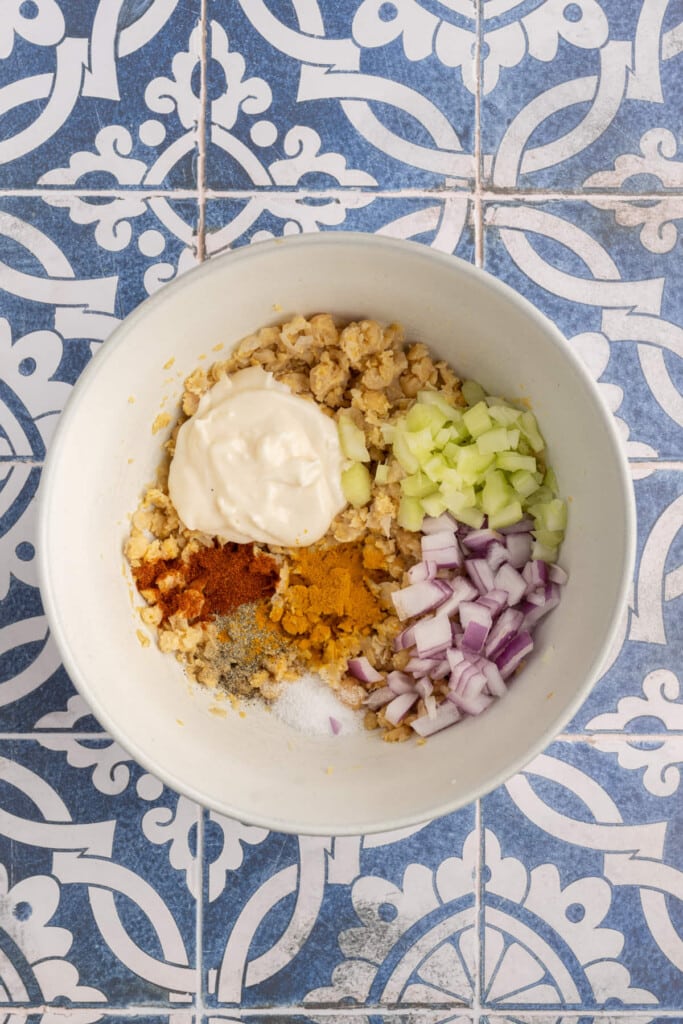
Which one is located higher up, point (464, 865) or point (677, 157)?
point (677, 157)

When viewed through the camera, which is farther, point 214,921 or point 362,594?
point 214,921

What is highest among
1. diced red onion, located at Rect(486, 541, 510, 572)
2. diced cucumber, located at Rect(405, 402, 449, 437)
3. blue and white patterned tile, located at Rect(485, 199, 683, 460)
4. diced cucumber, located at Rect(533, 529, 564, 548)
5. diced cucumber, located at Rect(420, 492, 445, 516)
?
blue and white patterned tile, located at Rect(485, 199, 683, 460)

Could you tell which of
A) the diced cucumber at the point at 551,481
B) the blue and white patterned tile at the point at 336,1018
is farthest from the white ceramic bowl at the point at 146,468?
the blue and white patterned tile at the point at 336,1018

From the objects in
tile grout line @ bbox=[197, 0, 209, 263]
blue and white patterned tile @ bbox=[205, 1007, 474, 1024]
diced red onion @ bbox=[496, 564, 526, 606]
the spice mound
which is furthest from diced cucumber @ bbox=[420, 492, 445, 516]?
blue and white patterned tile @ bbox=[205, 1007, 474, 1024]

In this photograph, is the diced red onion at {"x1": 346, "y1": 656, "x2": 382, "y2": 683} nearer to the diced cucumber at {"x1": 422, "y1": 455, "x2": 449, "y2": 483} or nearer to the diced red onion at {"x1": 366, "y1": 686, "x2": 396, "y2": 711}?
the diced red onion at {"x1": 366, "y1": 686, "x2": 396, "y2": 711}

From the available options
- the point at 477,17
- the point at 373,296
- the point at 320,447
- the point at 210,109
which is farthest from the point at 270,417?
the point at 477,17

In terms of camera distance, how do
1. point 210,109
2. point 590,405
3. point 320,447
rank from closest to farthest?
point 590,405
point 320,447
point 210,109

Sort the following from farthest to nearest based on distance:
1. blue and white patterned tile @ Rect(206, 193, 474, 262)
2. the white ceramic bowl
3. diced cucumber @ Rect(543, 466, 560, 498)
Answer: blue and white patterned tile @ Rect(206, 193, 474, 262) → diced cucumber @ Rect(543, 466, 560, 498) → the white ceramic bowl

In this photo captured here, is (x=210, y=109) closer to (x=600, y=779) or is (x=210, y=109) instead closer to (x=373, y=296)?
(x=373, y=296)
